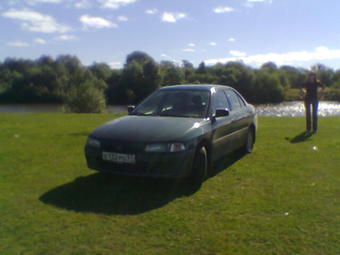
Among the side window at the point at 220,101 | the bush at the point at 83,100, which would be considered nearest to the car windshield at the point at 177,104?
the side window at the point at 220,101

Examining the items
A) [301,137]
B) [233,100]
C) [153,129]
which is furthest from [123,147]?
[301,137]

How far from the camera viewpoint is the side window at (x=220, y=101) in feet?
19.6

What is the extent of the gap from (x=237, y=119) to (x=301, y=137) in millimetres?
4037

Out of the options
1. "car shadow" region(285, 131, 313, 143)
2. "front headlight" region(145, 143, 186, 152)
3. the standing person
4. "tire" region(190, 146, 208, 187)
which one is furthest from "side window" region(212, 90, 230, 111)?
the standing person

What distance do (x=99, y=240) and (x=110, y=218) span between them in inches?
21.2

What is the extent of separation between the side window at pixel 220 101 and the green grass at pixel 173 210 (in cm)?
112

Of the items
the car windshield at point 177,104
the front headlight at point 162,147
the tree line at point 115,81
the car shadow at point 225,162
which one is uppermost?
the tree line at point 115,81

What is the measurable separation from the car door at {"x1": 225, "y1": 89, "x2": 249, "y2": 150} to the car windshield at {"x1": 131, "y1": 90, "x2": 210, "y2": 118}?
0.81 meters

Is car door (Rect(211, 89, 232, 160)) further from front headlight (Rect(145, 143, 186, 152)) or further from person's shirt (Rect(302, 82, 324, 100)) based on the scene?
person's shirt (Rect(302, 82, 324, 100))

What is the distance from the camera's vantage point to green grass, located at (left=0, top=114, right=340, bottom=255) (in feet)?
10.9

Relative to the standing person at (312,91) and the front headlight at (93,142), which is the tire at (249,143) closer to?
the front headlight at (93,142)

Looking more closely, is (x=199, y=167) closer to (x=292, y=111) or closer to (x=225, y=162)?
(x=225, y=162)

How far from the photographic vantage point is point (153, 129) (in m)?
4.89

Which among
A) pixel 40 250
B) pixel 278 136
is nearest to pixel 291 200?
pixel 40 250
